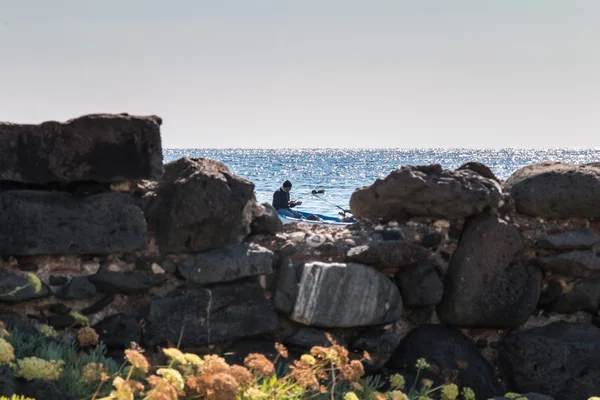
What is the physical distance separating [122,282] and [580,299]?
2.86 meters

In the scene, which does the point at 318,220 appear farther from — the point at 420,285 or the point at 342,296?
the point at 342,296

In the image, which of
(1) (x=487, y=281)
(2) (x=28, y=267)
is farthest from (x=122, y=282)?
(1) (x=487, y=281)

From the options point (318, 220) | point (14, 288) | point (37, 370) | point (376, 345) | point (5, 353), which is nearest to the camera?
point (37, 370)

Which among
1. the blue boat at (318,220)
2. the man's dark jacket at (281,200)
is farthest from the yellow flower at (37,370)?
the man's dark jacket at (281,200)

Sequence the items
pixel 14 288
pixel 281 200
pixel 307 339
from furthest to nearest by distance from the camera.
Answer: pixel 281 200 → pixel 307 339 → pixel 14 288

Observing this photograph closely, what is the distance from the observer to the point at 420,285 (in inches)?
190

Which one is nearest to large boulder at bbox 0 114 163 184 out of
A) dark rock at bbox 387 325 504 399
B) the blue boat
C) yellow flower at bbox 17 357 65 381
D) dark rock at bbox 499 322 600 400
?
yellow flower at bbox 17 357 65 381

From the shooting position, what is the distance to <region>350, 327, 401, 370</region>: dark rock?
15.4 feet

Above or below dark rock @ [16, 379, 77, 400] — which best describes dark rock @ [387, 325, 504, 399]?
below

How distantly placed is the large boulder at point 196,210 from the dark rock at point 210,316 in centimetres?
27

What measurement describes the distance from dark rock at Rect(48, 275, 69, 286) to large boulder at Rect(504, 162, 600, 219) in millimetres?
2768

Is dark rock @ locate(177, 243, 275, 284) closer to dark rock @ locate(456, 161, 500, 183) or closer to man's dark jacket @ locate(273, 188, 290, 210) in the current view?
dark rock @ locate(456, 161, 500, 183)

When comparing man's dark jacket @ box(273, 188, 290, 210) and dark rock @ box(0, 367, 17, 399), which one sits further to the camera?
man's dark jacket @ box(273, 188, 290, 210)

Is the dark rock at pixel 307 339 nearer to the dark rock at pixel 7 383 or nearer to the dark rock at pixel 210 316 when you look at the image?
the dark rock at pixel 210 316
